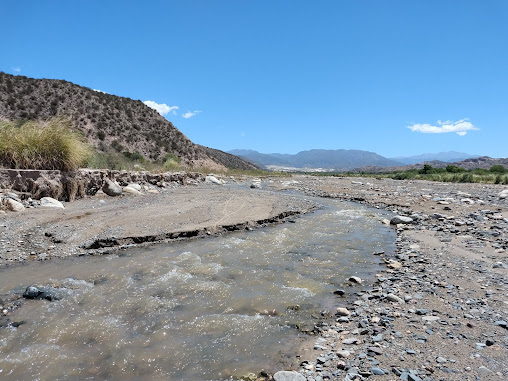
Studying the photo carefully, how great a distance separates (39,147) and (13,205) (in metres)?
3.16

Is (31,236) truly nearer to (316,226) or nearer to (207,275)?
(207,275)

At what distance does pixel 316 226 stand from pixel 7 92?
149ft

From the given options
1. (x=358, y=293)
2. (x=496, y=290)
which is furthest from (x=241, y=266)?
(x=496, y=290)

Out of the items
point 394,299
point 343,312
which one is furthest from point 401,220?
point 343,312

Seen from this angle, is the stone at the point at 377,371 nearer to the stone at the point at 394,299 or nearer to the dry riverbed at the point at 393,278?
the dry riverbed at the point at 393,278

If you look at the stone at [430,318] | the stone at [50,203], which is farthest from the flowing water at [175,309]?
the stone at [50,203]

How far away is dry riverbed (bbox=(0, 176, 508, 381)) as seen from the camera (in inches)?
119

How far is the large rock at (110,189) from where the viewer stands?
41.6ft

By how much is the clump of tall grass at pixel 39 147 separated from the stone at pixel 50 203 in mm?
1645

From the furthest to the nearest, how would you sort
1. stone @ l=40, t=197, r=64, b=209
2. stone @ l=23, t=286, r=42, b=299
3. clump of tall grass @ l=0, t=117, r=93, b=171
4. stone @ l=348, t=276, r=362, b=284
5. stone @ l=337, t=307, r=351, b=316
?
clump of tall grass @ l=0, t=117, r=93, b=171 → stone @ l=40, t=197, r=64, b=209 → stone @ l=348, t=276, r=362, b=284 → stone @ l=23, t=286, r=42, b=299 → stone @ l=337, t=307, r=351, b=316

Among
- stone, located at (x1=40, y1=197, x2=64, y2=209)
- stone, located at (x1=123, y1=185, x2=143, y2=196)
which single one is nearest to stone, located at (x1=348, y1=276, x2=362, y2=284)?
stone, located at (x1=40, y1=197, x2=64, y2=209)

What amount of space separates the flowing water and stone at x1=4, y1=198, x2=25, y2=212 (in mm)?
3910

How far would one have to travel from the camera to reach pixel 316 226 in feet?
31.6

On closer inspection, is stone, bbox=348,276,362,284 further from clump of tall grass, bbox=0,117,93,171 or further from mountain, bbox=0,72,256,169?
mountain, bbox=0,72,256,169
